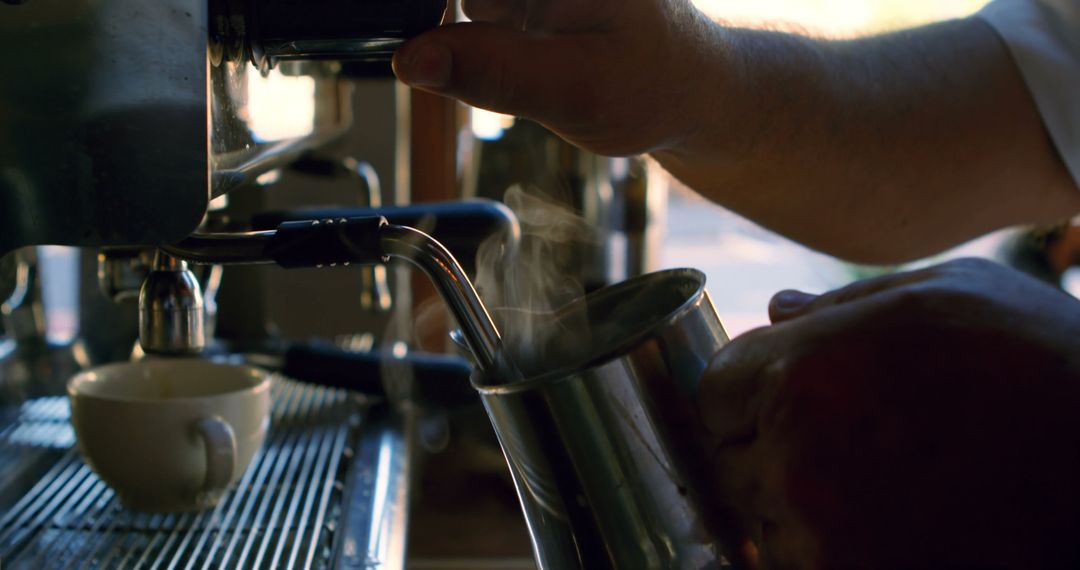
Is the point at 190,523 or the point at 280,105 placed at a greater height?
the point at 280,105

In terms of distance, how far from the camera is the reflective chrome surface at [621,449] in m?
0.31

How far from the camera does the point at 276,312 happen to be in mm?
1171

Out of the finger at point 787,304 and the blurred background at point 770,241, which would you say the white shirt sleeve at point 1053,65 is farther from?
the finger at point 787,304

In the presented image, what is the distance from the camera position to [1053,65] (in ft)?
2.45

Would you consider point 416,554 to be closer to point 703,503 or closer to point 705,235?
point 703,503

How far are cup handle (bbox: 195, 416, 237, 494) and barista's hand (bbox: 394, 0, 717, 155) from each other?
0.25 m

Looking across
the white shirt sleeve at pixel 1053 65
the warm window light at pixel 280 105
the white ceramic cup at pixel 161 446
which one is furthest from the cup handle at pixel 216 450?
the white shirt sleeve at pixel 1053 65

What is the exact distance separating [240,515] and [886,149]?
509 mm

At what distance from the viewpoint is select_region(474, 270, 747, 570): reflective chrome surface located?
31cm

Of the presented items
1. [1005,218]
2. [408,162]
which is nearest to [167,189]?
[1005,218]

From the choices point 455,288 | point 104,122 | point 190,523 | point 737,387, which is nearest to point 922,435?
point 737,387

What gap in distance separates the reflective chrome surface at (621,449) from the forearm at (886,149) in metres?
0.28

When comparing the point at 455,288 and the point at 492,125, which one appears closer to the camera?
the point at 455,288

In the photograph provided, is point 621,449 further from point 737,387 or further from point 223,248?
point 223,248
